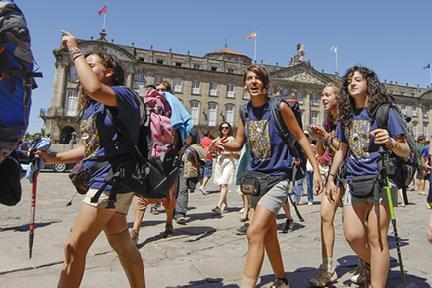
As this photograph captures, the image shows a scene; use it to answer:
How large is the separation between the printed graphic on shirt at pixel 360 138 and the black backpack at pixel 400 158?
103 millimetres

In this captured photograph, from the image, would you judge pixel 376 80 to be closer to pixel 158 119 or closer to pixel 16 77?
pixel 158 119

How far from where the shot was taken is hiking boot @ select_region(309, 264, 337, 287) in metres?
3.18

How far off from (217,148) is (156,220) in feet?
10.2

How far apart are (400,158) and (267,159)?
1012 millimetres

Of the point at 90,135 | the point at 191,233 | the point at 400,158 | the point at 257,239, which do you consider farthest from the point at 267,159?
the point at 191,233

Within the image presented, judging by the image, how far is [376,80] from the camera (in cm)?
304

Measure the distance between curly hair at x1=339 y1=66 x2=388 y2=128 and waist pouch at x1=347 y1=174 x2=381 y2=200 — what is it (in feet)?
1.64

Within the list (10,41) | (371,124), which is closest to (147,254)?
(371,124)

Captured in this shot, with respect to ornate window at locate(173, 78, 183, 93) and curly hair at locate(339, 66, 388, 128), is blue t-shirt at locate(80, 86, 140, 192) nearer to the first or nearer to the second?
curly hair at locate(339, 66, 388, 128)

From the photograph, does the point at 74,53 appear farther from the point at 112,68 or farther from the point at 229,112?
the point at 229,112

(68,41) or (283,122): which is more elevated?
(68,41)

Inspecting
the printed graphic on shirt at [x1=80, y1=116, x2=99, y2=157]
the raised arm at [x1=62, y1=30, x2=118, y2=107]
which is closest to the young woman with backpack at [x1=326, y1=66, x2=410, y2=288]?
the raised arm at [x1=62, y1=30, x2=118, y2=107]

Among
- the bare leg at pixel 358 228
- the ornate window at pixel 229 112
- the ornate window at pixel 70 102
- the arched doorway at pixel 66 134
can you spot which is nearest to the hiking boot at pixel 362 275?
the bare leg at pixel 358 228

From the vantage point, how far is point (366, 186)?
9.18 feet
